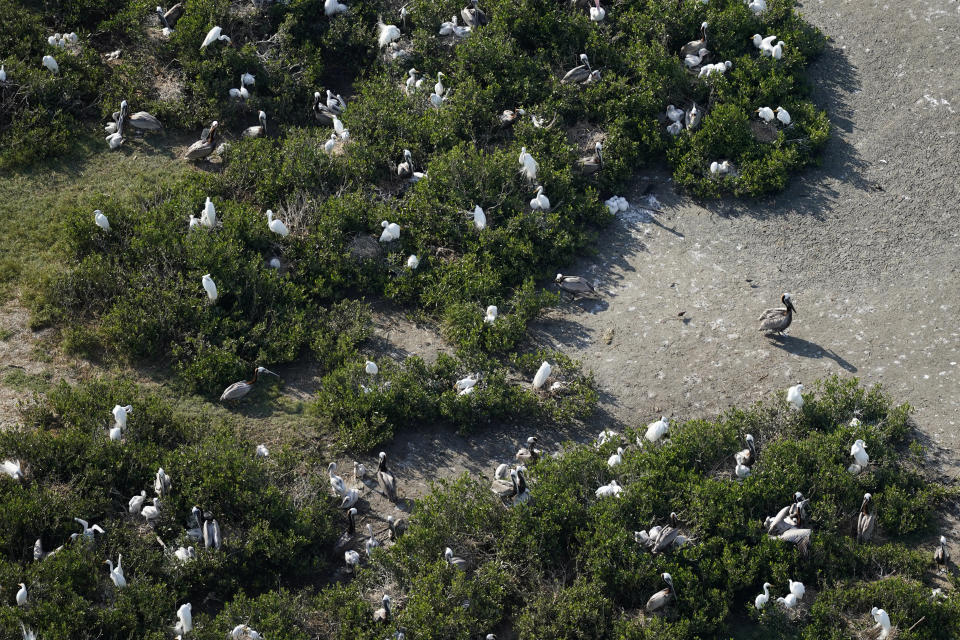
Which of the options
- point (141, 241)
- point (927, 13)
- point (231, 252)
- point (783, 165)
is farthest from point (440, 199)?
point (927, 13)

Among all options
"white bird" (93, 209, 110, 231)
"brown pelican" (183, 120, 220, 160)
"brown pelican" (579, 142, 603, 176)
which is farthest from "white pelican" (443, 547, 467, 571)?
"brown pelican" (183, 120, 220, 160)

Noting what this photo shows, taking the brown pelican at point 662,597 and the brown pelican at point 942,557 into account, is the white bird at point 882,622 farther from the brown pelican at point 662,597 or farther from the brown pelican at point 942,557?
the brown pelican at point 662,597

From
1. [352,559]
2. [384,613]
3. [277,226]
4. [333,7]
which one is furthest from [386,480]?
[333,7]

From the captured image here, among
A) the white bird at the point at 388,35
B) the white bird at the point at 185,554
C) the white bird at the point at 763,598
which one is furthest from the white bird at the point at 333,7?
the white bird at the point at 763,598

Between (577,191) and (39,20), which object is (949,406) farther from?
(39,20)

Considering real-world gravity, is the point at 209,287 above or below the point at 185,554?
above

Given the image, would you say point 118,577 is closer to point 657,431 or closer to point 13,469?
point 13,469
